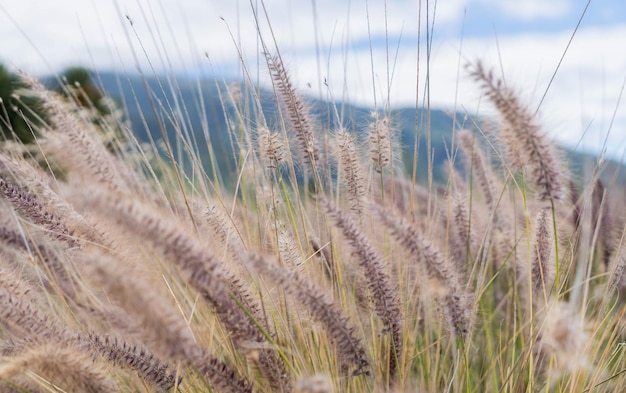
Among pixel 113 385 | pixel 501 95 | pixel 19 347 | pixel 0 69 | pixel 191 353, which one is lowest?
pixel 0 69

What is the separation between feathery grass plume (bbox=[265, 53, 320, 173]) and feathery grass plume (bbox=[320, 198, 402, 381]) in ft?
1.44

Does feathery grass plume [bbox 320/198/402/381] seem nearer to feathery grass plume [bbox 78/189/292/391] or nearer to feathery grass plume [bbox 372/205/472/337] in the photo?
feathery grass plume [bbox 372/205/472/337]

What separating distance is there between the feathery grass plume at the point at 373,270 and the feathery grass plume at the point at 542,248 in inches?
17.1

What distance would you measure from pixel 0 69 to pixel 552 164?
10707 mm

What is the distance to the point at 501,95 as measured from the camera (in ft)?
4.29

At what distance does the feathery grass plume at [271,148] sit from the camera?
184 centimetres

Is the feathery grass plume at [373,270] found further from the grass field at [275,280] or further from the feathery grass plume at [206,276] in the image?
the feathery grass plume at [206,276]

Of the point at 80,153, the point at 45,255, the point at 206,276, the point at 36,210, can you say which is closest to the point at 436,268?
the point at 206,276

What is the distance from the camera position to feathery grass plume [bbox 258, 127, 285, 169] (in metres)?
1.84

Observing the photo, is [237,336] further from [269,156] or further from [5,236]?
[5,236]

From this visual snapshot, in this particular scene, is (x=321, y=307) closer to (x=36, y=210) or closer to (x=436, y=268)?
(x=436, y=268)

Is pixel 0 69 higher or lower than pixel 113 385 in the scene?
lower

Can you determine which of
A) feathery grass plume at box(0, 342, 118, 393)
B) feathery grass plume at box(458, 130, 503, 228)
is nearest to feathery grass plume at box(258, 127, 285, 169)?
feathery grass plume at box(0, 342, 118, 393)

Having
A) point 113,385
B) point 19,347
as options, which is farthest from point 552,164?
point 19,347
